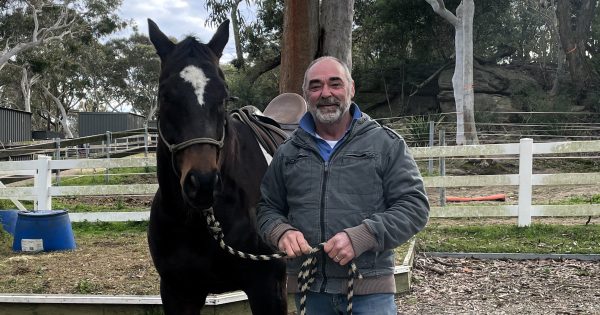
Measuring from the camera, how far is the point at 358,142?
2.26m

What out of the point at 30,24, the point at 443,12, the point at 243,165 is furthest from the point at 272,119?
the point at 30,24

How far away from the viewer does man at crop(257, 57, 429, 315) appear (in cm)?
216

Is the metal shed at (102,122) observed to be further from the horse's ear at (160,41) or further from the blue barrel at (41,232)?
the horse's ear at (160,41)

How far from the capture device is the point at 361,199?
7.30 feet

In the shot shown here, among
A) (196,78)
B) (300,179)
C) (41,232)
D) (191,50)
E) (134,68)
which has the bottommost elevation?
(41,232)

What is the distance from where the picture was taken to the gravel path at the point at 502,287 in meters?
4.88

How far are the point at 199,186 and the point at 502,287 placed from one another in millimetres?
4267

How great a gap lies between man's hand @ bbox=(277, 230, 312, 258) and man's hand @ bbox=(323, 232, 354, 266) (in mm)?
108

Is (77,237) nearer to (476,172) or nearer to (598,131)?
(476,172)

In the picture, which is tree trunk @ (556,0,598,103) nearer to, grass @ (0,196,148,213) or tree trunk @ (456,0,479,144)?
tree trunk @ (456,0,479,144)

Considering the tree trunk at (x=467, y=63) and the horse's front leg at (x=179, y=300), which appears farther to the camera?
the tree trunk at (x=467, y=63)

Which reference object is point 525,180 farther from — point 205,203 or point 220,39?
point 205,203

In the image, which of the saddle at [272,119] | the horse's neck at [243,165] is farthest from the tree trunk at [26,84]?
the horse's neck at [243,165]

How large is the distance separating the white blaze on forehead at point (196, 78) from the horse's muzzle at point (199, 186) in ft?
1.16
